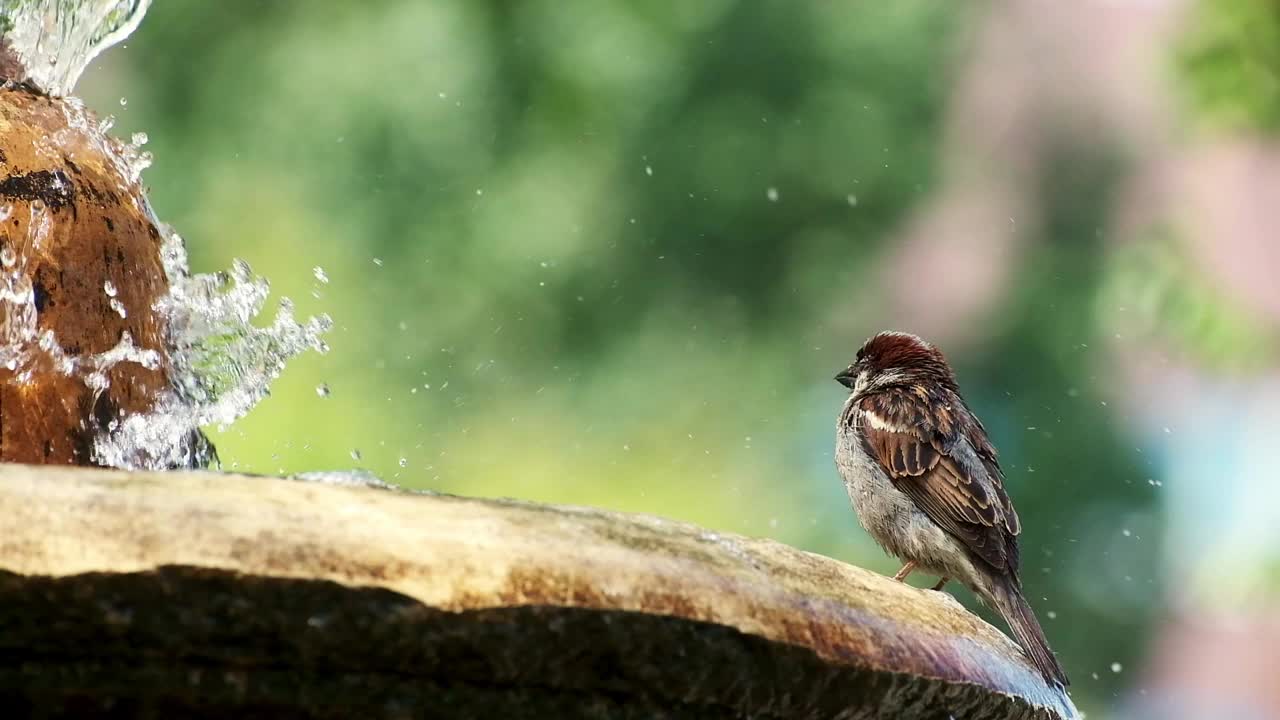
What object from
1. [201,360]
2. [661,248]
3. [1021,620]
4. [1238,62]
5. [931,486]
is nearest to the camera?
[201,360]

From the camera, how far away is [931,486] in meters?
4.75

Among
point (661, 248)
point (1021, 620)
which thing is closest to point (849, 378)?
point (1021, 620)

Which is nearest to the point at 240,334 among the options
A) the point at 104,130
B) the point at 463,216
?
the point at 104,130

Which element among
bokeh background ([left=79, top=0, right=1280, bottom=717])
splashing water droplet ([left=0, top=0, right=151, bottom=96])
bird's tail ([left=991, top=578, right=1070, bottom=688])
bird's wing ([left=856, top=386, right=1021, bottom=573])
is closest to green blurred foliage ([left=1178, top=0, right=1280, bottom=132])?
bokeh background ([left=79, top=0, right=1280, bottom=717])

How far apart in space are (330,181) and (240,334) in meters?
7.02

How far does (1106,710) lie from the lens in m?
11.0

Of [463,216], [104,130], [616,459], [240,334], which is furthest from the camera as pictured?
[463,216]

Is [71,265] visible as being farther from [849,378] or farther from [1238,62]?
[1238,62]

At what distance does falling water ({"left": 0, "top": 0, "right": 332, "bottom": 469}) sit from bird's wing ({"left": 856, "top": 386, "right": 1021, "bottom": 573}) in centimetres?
184

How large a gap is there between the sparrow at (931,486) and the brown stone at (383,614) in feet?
8.27

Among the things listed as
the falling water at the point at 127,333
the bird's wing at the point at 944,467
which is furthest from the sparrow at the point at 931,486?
the falling water at the point at 127,333

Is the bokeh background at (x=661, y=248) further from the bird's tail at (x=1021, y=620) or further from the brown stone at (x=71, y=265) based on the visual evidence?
the brown stone at (x=71, y=265)

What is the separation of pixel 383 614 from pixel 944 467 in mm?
3219

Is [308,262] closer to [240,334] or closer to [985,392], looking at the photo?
[985,392]
